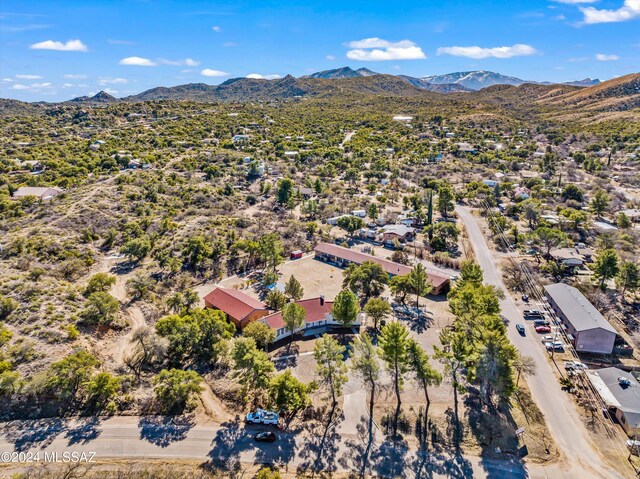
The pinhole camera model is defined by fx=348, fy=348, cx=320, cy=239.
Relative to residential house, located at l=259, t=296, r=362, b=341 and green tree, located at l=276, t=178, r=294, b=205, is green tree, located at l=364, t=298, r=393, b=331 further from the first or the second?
green tree, located at l=276, t=178, r=294, b=205

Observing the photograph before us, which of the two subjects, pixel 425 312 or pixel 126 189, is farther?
pixel 126 189

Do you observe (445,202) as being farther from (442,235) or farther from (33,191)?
(33,191)

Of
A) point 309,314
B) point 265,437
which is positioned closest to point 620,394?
point 309,314

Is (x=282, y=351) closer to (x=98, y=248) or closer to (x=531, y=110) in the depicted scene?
(x=98, y=248)

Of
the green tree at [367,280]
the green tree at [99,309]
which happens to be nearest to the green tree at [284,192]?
the green tree at [367,280]

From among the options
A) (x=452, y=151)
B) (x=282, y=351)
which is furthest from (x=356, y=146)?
(x=282, y=351)
